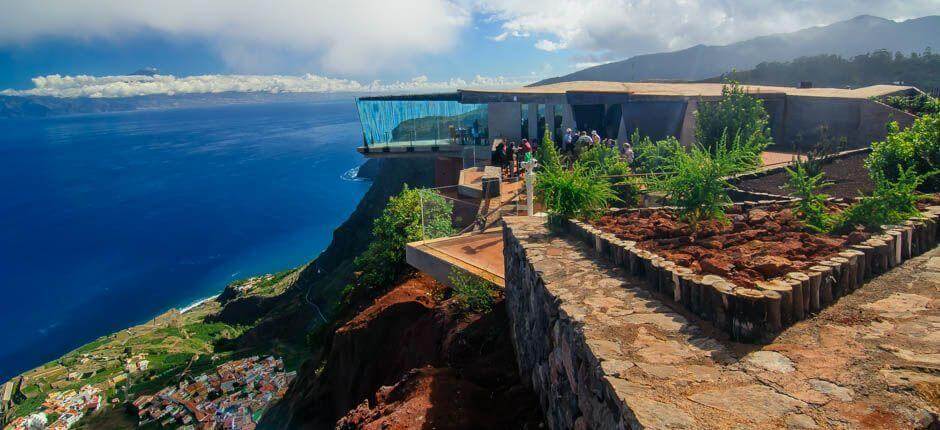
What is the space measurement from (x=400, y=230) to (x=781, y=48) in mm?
121593

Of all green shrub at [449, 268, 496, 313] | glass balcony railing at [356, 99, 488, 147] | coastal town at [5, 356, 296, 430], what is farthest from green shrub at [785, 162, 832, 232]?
glass balcony railing at [356, 99, 488, 147]

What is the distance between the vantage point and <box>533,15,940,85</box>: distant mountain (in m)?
93.8

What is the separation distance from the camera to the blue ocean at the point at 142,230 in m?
52.8

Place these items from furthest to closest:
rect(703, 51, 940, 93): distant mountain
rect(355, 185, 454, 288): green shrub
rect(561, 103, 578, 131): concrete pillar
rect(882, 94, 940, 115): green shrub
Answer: rect(703, 51, 940, 93): distant mountain
rect(561, 103, 578, 131): concrete pillar
rect(882, 94, 940, 115): green shrub
rect(355, 185, 454, 288): green shrub

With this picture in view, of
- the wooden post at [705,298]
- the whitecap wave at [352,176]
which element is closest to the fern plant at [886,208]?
the wooden post at [705,298]

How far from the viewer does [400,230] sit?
49.9 ft

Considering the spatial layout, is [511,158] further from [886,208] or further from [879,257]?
[879,257]

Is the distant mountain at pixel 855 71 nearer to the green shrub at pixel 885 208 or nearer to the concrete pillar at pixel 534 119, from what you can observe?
the concrete pillar at pixel 534 119

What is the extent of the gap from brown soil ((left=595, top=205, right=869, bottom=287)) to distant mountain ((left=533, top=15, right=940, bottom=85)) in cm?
7769

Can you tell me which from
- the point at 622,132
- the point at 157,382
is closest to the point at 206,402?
the point at 157,382

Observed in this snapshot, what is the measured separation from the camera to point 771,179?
46.6 feet

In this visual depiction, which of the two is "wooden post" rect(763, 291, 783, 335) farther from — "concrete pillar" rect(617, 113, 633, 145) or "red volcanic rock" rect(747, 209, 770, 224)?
"concrete pillar" rect(617, 113, 633, 145)

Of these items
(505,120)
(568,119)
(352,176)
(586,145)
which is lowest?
(352,176)

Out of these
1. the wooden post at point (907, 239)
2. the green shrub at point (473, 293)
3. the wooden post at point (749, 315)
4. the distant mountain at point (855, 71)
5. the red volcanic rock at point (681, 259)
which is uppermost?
the distant mountain at point (855, 71)
